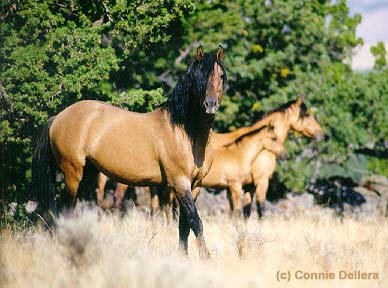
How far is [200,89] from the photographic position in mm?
5348

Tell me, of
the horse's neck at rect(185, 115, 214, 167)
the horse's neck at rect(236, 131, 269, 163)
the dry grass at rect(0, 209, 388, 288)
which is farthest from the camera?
the horse's neck at rect(236, 131, 269, 163)

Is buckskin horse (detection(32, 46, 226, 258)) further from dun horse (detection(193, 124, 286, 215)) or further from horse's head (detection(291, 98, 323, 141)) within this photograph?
horse's head (detection(291, 98, 323, 141))

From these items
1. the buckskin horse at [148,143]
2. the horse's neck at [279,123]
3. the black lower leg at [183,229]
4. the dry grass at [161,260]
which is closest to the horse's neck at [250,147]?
the horse's neck at [279,123]

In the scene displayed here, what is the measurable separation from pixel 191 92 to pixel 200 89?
28cm

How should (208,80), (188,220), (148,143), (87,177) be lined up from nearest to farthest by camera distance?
(208,80), (188,220), (148,143), (87,177)

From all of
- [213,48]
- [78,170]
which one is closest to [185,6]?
[78,170]

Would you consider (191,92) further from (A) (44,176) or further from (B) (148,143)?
(A) (44,176)

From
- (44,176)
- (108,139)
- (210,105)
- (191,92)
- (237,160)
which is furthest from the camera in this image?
(237,160)

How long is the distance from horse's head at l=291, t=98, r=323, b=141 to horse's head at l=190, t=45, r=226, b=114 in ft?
18.2

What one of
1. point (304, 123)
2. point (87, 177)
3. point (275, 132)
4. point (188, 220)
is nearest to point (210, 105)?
point (188, 220)

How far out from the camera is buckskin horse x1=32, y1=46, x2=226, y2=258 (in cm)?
545

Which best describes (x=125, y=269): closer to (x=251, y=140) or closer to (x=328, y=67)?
(x=251, y=140)

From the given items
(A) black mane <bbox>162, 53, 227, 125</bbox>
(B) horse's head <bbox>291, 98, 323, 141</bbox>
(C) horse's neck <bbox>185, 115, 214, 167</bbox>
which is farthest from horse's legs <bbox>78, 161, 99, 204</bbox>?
(B) horse's head <bbox>291, 98, 323, 141</bbox>

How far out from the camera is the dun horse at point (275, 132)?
33.7ft
